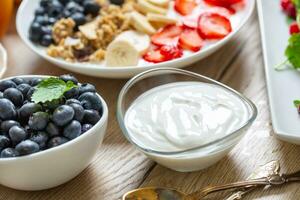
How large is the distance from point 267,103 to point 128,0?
606 mm

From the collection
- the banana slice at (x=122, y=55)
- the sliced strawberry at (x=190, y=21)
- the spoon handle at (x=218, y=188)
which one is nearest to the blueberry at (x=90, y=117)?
the spoon handle at (x=218, y=188)

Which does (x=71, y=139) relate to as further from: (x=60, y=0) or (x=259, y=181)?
(x=60, y=0)

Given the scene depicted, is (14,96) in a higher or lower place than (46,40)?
higher

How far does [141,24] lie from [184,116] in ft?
1.74

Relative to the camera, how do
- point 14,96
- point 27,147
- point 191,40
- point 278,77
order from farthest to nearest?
1. point 191,40
2. point 278,77
3. point 14,96
4. point 27,147

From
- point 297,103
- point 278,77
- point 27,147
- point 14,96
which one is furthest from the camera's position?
point 278,77

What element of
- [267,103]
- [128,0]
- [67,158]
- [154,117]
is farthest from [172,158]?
[128,0]

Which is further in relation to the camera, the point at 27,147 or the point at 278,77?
the point at 278,77

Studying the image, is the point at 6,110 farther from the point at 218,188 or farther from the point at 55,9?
the point at 55,9

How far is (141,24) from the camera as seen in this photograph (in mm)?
1777

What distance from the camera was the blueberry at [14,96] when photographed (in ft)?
4.27

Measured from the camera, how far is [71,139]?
4.09 ft

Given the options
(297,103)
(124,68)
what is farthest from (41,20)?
(297,103)

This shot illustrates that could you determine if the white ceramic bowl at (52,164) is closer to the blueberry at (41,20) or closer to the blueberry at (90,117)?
the blueberry at (90,117)
